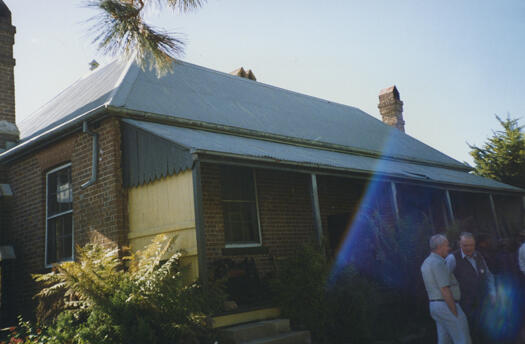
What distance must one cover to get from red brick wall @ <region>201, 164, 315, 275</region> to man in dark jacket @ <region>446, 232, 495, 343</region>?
3.25 metres

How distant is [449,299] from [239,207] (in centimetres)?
523

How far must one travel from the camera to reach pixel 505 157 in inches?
802

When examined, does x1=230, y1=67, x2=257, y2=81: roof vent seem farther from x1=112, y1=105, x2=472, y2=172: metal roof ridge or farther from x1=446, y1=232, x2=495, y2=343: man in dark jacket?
x1=446, y1=232, x2=495, y2=343: man in dark jacket

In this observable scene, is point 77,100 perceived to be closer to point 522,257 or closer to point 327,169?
point 327,169

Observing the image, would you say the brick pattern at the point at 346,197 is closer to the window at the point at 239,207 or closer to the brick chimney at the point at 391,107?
the window at the point at 239,207

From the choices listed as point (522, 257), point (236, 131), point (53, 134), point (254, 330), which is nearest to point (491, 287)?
point (522, 257)

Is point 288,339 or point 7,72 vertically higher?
point 7,72

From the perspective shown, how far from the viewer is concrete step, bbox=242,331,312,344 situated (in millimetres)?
6719

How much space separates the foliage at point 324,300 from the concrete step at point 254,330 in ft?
1.10

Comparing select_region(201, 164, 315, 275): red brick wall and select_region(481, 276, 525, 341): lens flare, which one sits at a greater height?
select_region(201, 164, 315, 275): red brick wall

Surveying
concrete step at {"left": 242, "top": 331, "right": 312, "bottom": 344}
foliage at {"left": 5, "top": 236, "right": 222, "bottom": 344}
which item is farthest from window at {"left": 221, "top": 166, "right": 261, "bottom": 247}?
foliage at {"left": 5, "top": 236, "right": 222, "bottom": 344}

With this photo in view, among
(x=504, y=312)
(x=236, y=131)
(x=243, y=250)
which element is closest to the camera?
(x=504, y=312)

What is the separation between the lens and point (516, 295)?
6930 millimetres

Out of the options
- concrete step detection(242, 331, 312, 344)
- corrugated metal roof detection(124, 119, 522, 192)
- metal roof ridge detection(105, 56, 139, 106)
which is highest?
metal roof ridge detection(105, 56, 139, 106)
